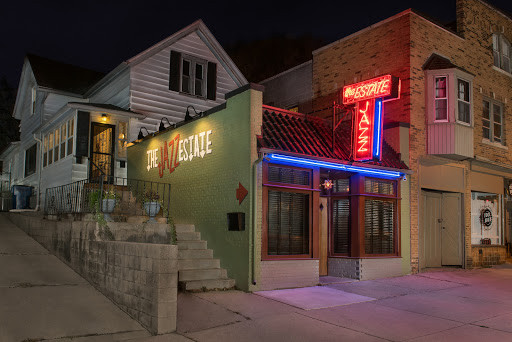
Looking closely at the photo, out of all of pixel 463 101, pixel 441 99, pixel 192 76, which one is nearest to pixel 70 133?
pixel 192 76

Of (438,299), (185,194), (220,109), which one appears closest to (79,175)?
(185,194)

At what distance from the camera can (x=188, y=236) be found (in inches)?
471

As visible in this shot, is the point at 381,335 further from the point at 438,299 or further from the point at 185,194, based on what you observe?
the point at 185,194

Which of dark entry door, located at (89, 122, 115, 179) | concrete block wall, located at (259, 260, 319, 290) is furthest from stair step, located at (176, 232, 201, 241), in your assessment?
dark entry door, located at (89, 122, 115, 179)

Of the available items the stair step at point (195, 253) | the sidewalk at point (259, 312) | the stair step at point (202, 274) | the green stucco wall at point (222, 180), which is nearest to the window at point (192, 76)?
the green stucco wall at point (222, 180)

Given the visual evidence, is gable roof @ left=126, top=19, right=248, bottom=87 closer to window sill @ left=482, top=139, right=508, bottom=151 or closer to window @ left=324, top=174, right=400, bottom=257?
window @ left=324, top=174, right=400, bottom=257

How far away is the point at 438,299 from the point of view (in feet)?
34.7

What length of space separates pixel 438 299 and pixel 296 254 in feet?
11.0

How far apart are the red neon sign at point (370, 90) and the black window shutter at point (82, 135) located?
8221mm

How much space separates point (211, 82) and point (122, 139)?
16.5 ft

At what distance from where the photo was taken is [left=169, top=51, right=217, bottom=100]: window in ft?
61.3

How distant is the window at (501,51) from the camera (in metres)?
18.9

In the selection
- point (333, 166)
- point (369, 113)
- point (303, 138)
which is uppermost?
point (369, 113)

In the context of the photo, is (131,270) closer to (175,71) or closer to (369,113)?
(369,113)
